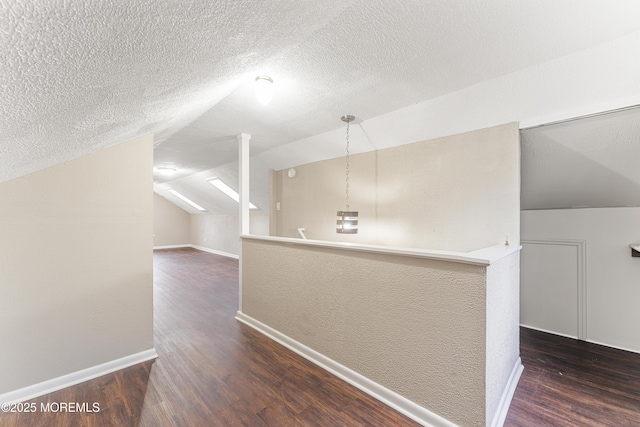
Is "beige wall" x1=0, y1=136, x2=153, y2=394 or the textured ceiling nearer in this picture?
the textured ceiling

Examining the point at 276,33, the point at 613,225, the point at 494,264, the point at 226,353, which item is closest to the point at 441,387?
the point at 494,264

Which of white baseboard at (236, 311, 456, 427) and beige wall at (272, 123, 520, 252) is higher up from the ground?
beige wall at (272, 123, 520, 252)

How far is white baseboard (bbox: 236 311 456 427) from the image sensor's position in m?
1.53

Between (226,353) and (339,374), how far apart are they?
3.27ft

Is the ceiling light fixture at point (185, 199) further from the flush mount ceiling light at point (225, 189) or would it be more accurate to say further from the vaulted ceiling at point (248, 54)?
the vaulted ceiling at point (248, 54)

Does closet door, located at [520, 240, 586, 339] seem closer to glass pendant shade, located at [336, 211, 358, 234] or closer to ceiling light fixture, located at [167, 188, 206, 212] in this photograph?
glass pendant shade, located at [336, 211, 358, 234]

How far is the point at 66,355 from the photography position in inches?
74.5

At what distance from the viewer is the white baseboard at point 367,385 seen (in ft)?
5.01

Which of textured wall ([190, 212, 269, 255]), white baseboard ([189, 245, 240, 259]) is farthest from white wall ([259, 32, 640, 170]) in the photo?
white baseboard ([189, 245, 240, 259])

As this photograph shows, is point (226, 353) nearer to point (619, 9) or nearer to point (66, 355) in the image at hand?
point (66, 355)

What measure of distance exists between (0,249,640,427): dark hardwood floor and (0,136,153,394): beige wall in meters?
0.26

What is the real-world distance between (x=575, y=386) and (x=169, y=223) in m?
9.84

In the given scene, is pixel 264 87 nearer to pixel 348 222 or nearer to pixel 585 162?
pixel 348 222

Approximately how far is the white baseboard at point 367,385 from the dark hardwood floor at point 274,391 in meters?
0.05
